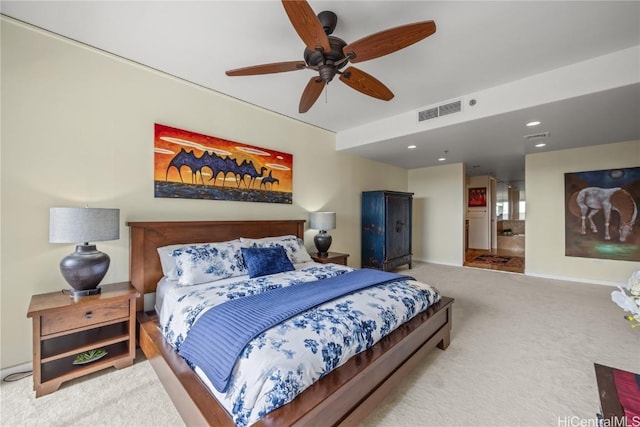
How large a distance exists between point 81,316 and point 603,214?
702 cm

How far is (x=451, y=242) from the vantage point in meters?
6.00

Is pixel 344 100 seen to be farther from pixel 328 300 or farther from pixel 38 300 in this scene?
pixel 38 300

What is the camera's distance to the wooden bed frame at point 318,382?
1.21 m

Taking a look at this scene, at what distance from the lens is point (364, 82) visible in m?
2.17

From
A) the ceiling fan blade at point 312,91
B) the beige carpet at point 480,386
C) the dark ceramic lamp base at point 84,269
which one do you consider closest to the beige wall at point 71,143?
the dark ceramic lamp base at point 84,269

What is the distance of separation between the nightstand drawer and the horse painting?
665 cm

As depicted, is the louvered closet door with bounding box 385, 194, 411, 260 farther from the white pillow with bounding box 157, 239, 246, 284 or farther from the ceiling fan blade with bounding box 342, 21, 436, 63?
the ceiling fan blade with bounding box 342, 21, 436, 63

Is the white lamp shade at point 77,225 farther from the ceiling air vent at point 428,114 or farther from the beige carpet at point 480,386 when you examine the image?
the ceiling air vent at point 428,114

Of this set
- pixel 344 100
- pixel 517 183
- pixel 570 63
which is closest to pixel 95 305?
pixel 344 100

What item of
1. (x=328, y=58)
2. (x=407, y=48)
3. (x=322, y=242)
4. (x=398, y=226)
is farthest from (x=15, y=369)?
(x=398, y=226)

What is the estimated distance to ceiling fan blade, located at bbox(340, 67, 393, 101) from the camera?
202cm

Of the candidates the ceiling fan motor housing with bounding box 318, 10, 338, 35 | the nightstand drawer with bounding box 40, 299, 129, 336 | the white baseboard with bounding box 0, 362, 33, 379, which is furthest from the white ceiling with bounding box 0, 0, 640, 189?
the white baseboard with bounding box 0, 362, 33, 379

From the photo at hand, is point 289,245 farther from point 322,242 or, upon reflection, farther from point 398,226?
point 398,226

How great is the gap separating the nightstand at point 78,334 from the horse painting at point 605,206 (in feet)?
21.6
